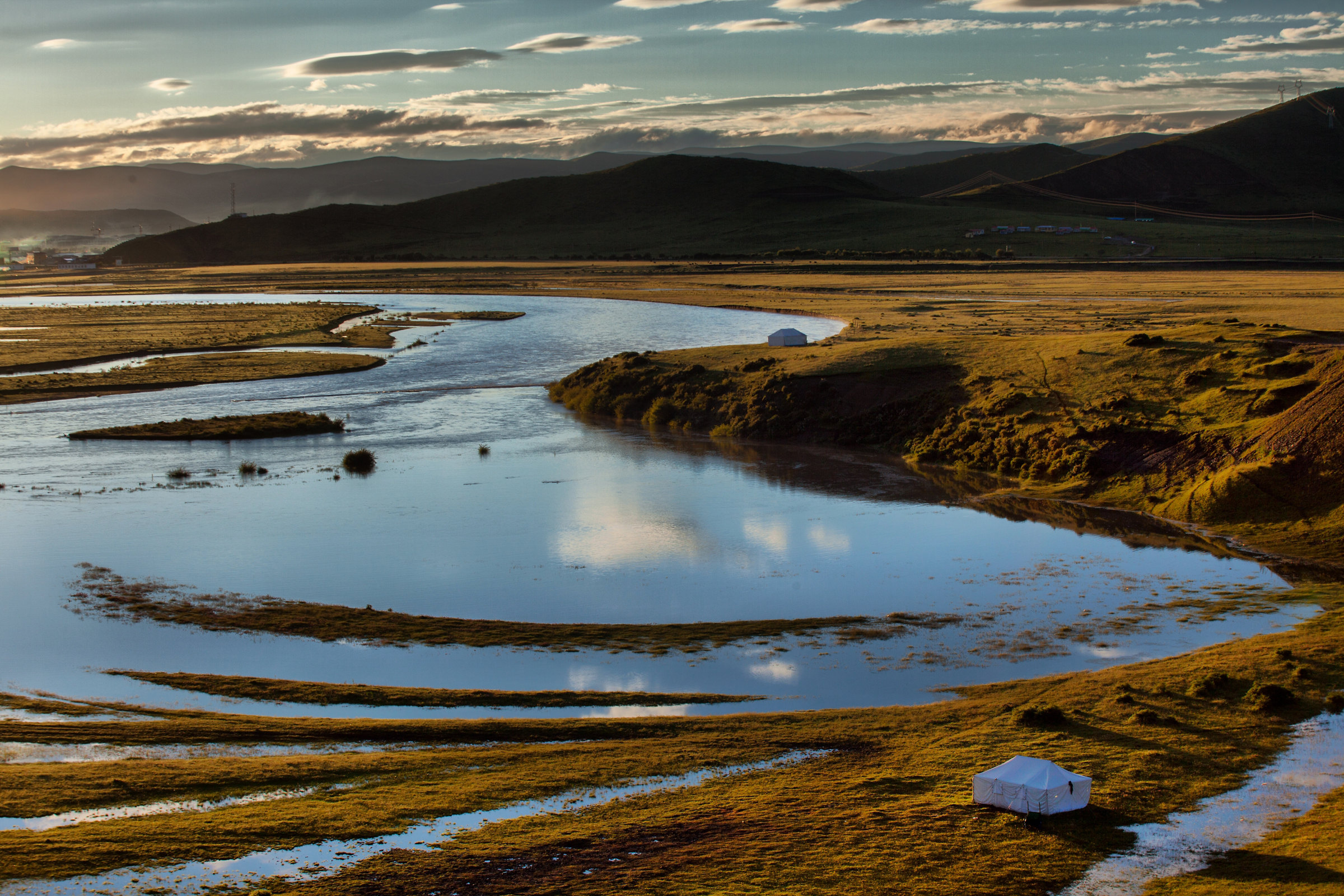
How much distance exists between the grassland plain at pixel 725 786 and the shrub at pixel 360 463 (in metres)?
22.4

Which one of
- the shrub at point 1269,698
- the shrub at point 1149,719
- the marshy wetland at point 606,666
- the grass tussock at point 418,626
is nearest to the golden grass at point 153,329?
the marshy wetland at point 606,666

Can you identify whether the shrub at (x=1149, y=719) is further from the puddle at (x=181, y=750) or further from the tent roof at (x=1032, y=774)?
the puddle at (x=181, y=750)

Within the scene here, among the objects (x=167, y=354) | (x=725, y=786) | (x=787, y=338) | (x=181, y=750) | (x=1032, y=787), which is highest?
(x=167, y=354)

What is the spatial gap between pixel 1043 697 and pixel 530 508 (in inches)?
756

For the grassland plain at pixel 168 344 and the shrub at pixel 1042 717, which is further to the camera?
the grassland plain at pixel 168 344

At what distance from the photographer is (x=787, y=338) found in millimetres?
57719

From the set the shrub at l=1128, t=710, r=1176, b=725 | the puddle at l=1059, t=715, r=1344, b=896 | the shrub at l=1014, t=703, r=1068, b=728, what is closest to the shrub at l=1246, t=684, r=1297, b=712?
the puddle at l=1059, t=715, r=1344, b=896

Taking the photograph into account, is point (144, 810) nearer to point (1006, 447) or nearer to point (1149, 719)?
point (1149, 719)

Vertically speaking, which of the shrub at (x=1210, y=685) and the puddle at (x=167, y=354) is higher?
the puddle at (x=167, y=354)

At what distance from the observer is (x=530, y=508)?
3400cm

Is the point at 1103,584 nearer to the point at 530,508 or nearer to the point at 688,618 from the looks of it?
the point at 688,618

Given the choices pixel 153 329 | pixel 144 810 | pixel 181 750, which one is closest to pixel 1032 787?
pixel 144 810

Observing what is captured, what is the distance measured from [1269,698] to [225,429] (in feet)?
136

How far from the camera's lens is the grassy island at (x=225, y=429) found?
46.0m
